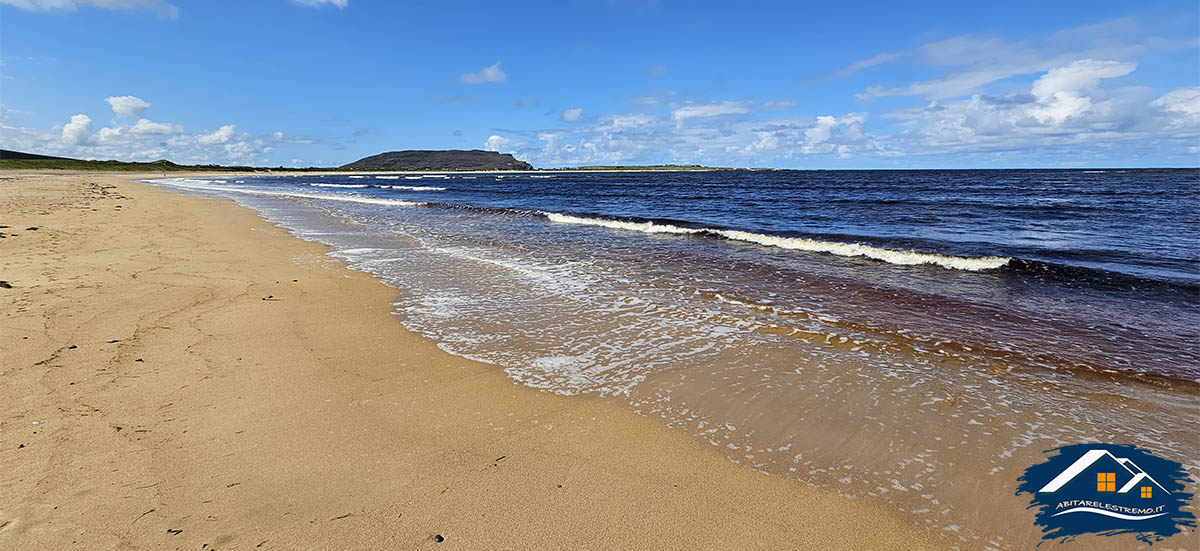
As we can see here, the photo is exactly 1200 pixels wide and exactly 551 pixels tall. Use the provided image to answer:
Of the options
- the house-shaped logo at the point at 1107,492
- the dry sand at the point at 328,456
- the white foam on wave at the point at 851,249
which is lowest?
the house-shaped logo at the point at 1107,492

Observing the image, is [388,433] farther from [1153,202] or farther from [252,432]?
[1153,202]

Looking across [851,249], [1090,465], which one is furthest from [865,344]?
[851,249]

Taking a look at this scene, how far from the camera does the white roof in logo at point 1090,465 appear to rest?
10.2 feet

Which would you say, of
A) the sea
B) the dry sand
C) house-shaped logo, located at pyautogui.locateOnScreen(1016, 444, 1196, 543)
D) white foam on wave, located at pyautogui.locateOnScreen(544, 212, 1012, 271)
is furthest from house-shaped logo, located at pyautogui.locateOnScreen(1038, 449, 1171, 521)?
white foam on wave, located at pyautogui.locateOnScreen(544, 212, 1012, 271)

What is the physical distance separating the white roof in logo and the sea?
0.55ft

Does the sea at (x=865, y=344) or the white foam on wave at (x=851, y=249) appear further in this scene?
the white foam on wave at (x=851, y=249)

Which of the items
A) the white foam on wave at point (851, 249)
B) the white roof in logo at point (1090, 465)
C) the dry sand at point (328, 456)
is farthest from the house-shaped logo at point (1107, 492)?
the white foam on wave at point (851, 249)

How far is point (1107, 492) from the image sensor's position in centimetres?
307

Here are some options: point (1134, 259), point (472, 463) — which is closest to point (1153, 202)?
point (1134, 259)

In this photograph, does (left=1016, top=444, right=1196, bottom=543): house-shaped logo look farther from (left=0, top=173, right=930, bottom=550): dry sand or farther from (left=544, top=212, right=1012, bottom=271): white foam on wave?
(left=544, top=212, right=1012, bottom=271): white foam on wave

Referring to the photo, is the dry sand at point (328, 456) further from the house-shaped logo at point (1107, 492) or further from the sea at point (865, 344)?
the house-shaped logo at point (1107, 492)

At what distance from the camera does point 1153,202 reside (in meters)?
28.1

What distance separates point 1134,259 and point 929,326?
9.62 meters

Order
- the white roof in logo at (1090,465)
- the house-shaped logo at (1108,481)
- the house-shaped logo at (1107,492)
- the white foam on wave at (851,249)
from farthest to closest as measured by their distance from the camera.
Answer: the white foam on wave at (851,249) < the white roof in logo at (1090,465) < the house-shaped logo at (1108,481) < the house-shaped logo at (1107,492)
